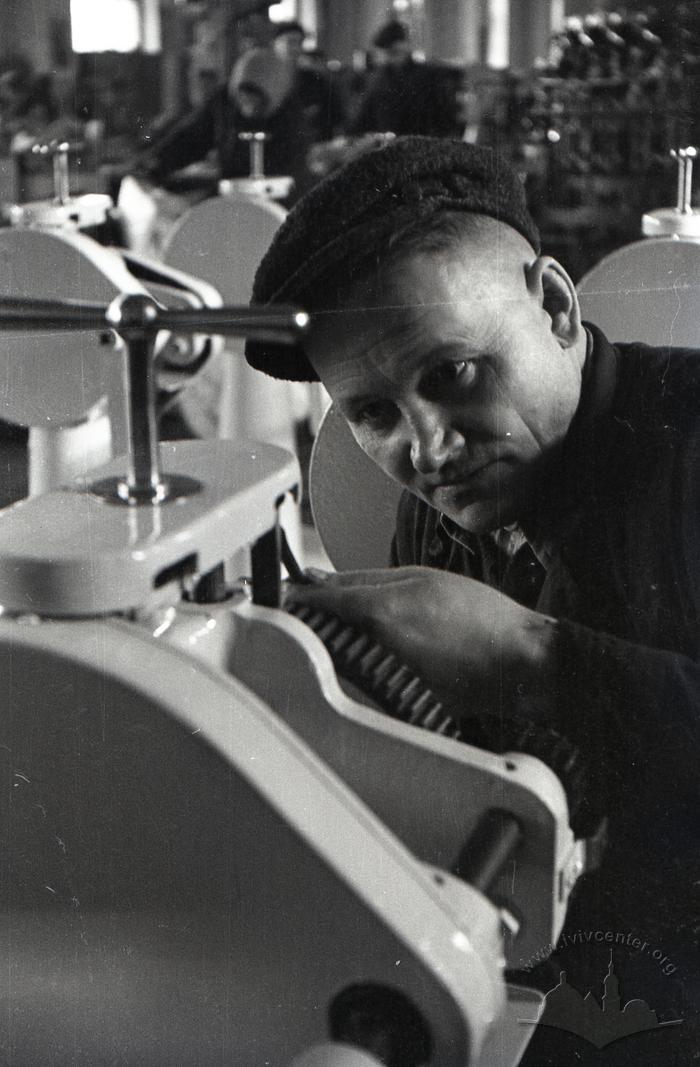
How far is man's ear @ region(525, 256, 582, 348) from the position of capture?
0.80 meters

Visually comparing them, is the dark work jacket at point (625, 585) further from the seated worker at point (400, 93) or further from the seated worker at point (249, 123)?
the seated worker at point (249, 123)

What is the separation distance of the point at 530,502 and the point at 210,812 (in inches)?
14.9

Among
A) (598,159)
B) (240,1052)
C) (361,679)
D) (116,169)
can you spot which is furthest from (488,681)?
(116,169)

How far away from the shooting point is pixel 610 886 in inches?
34.1

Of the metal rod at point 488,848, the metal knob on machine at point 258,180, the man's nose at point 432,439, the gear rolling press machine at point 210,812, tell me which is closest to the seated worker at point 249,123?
the metal knob on machine at point 258,180

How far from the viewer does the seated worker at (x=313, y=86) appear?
2.93ft

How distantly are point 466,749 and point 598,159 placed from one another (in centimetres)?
50

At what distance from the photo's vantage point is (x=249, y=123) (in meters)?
1.09

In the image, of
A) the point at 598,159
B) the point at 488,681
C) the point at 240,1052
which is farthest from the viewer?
the point at 598,159

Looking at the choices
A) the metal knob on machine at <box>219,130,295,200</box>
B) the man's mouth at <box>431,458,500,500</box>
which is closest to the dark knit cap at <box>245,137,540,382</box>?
the man's mouth at <box>431,458,500,500</box>

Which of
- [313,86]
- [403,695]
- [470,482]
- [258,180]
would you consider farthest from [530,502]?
[258,180]

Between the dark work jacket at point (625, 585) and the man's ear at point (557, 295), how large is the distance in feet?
0.09

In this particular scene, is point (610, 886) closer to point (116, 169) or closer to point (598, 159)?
point (598, 159)

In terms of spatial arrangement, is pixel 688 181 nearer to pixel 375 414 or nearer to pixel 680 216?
pixel 680 216
